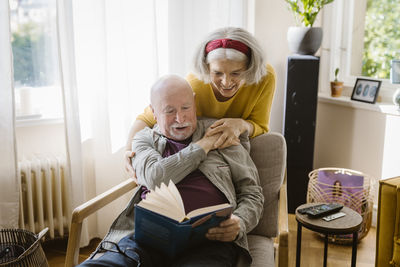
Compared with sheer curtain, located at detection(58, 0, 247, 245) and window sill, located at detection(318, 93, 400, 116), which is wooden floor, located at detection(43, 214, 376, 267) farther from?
window sill, located at detection(318, 93, 400, 116)

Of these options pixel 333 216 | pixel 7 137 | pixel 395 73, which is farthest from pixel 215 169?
pixel 395 73

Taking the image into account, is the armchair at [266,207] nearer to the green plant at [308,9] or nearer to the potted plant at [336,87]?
the green plant at [308,9]

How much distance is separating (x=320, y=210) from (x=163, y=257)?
0.80 meters

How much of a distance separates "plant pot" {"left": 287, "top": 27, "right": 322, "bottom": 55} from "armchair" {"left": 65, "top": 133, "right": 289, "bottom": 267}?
1.09m

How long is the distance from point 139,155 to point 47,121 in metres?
1.06

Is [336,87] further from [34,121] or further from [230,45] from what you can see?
[34,121]

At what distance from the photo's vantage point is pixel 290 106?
110 inches

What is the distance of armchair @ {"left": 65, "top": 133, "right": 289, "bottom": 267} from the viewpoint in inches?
60.9

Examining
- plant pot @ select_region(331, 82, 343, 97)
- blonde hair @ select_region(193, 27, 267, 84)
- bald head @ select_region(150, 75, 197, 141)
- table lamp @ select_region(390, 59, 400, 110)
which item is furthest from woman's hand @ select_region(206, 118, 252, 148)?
plant pot @ select_region(331, 82, 343, 97)

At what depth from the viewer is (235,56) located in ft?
5.77

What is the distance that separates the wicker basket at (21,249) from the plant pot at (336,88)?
7.53 feet

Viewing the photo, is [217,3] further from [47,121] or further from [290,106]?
[47,121]

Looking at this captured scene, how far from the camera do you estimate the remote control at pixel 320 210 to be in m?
1.81

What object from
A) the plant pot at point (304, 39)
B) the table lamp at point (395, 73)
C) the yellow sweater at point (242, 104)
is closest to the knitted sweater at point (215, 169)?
the yellow sweater at point (242, 104)
